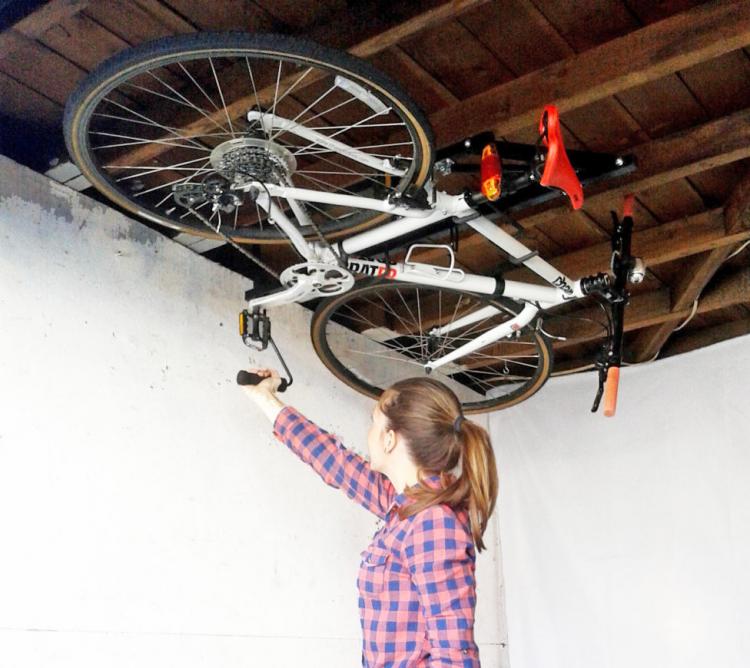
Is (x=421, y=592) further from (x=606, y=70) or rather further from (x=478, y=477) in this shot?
(x=606, y=70)

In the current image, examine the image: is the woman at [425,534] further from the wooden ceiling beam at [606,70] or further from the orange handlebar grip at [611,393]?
the wooden ceiling beam at [606,70]

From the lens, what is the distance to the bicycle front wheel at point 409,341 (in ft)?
11.2

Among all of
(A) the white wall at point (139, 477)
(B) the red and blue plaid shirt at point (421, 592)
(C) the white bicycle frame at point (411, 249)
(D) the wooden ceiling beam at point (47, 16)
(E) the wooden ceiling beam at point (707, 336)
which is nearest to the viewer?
(B) the red and blue plaid shirt at point (421, 592)

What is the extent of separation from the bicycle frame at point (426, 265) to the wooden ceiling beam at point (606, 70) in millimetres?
258

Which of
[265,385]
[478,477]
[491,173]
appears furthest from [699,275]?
[478,477]

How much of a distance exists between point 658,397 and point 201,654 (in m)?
2.32

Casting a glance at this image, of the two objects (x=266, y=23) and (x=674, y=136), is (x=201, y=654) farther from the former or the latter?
(x=674, y=136)

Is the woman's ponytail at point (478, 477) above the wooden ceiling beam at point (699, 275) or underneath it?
underneath

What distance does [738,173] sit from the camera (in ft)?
10.4

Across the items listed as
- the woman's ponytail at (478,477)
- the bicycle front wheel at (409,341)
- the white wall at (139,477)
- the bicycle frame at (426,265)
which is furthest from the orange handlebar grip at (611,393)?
the white wall at (139,477)

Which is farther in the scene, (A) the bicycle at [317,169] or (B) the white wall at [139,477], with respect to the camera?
(B) the white wall at [139,477]

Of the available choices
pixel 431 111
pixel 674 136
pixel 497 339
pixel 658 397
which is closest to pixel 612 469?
pixel 658 397

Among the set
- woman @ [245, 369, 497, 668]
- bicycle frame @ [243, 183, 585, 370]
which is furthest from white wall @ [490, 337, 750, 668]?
woman @ [245, 369, 497, 668]

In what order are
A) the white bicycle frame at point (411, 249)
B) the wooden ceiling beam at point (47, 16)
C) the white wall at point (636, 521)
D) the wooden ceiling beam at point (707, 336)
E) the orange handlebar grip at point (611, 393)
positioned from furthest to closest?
the wooden ceiling beam at point (707, 336) < the white wall at point (636, 521) < the orange handlebar grip at point (611, 393) < the white bicycle frame at point (411, 249) < the wooden ceiling beam at point (47, 16)
